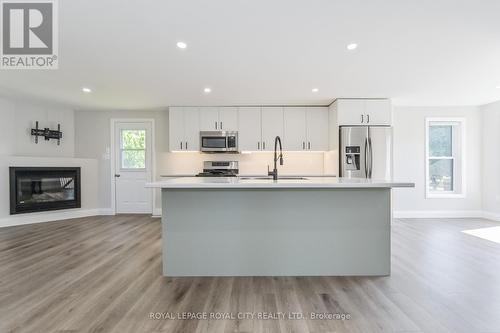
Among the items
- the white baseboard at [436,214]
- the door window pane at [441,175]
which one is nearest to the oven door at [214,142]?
the white baseboard at [436,214]

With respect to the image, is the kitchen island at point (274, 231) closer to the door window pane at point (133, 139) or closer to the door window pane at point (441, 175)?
the door window pane at point (133, 139)

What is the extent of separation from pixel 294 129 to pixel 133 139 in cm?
365

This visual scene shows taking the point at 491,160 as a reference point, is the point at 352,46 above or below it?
above

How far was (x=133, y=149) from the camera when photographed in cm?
588

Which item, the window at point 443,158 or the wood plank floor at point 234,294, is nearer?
the wood plank floor at point 234,294

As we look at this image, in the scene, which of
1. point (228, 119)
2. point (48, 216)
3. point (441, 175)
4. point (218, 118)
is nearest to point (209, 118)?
point (218, 118)

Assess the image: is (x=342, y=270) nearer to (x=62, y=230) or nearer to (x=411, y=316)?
(x=411, y=316)

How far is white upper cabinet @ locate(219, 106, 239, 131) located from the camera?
5281 mm

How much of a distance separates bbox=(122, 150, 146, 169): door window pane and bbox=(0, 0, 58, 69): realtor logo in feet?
9.05

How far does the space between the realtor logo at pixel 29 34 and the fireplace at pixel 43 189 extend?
94.8 inches

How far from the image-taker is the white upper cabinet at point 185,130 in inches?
209

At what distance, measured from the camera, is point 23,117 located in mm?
5094

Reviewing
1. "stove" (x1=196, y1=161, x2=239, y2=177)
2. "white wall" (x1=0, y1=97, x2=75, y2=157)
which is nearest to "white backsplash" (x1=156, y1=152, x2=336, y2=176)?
"stove" (x1=196, y1=161, x2=239, y2=177)

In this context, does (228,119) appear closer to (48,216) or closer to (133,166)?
(133,166)
